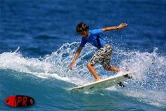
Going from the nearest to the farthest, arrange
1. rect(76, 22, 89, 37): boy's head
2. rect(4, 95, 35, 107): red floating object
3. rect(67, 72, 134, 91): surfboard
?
1. rect(4, 95, 35, 107): red floating object
2. rect(76, 22, 89, 37): boy's head
3. rect(67, 72, 134, 91): surfboard

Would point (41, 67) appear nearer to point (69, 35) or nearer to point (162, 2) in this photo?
point (69, 35)

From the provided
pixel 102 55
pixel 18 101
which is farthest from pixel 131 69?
pixel 18 101

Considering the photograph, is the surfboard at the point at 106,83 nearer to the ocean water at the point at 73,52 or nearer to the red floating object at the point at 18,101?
the ocean water at the point at 73,52

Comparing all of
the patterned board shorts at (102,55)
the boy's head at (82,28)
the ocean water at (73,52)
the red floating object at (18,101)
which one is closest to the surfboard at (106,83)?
the ocean water at (73,52)

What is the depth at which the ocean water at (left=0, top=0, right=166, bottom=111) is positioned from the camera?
43.9ft

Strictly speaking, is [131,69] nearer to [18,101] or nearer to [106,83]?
[106,83]

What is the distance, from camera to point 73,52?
2080 centimetres

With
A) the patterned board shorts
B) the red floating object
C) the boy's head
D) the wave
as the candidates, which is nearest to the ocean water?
the wave

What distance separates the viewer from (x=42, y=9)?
4169 cm

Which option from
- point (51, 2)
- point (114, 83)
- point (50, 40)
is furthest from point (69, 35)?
point (51, 2)

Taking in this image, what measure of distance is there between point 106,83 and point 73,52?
760 centimetres

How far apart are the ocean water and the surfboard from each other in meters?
0.23

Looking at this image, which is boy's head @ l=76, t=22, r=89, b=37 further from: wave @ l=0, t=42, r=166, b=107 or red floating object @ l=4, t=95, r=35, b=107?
red floating object @ l=4, t=95, r=35, b=107

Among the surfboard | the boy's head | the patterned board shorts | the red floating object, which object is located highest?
the boy's head
